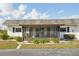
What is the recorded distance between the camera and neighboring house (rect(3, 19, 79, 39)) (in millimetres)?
14708

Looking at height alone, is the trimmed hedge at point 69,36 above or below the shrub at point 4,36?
below

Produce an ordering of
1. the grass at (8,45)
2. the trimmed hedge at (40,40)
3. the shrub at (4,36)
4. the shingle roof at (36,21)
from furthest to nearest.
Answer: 1. the shingle roof at (36,21)
2. the trimmed hedge at (40,40)
3. the shrub at (4,36)
4. the grass at (8,45)

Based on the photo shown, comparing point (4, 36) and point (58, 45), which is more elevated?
point (4, 36)

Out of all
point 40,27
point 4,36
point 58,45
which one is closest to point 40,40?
point 58,45

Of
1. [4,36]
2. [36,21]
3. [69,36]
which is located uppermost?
[36,21]

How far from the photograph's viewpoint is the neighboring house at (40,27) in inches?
579

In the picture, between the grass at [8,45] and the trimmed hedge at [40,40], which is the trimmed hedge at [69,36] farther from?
the grass at [8,45]

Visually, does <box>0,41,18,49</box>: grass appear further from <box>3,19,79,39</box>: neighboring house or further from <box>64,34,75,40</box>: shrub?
<box>64,34,75,40</box>: shrub

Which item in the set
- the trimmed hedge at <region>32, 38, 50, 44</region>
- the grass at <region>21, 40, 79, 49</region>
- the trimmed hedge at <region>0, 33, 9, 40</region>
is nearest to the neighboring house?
the trimmed hedge at <region>32, 38, 50, 44</region>

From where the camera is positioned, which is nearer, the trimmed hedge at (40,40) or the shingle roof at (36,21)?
the trimmed hedge at (40,40)

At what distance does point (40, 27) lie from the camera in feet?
49.4

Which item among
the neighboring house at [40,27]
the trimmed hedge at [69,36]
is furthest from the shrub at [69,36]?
the neighboring house at [40,27]

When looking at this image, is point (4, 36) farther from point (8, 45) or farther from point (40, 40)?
point (40, 40)

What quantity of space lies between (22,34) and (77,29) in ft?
12.8
